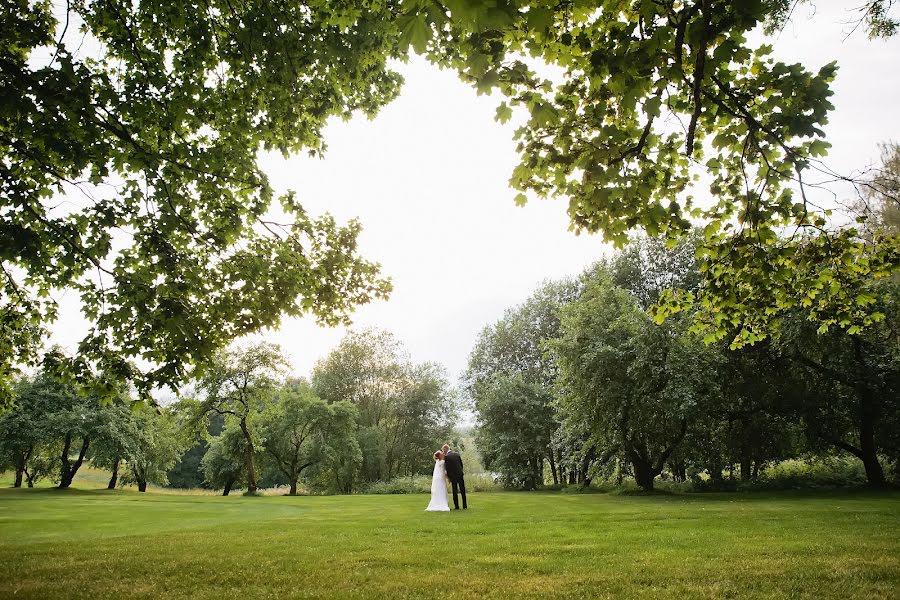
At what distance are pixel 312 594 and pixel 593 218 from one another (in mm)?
6773

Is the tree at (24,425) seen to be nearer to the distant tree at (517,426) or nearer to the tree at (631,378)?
the distant tree at (517,426)

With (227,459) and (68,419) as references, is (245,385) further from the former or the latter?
(68,419)

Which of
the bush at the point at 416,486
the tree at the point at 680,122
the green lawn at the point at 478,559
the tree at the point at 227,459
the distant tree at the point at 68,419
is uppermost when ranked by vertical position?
the tree at the point at 680,122

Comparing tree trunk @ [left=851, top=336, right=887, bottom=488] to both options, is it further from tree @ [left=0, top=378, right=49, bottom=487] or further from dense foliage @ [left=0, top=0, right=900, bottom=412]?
tree @ [left=0, top=378, right=49, bottom=487]

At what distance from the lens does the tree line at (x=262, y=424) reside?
43.1 meters

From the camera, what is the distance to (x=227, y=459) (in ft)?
154

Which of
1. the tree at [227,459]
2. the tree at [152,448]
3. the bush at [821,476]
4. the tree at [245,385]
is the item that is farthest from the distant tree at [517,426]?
the tree at [152,448]

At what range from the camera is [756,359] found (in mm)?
29250

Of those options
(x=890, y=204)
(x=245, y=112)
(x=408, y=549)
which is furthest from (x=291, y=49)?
(x=890, y=204)

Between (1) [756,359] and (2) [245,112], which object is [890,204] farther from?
(2) [245,112]

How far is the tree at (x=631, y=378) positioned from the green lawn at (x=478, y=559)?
12.2 metres

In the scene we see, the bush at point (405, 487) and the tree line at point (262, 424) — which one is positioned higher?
the tree line at point (262, 424)

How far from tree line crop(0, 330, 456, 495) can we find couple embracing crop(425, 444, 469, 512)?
73.1 feet

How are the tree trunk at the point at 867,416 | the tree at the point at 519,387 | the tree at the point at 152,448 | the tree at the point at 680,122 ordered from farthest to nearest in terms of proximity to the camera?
the tree at the point at 152,448, the tree at the point at 519,387, the tree trunk at the point at 867,416, the tree at the point at 680,122
